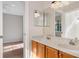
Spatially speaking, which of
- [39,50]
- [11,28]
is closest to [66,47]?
[39,50]

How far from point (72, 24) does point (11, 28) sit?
20.7 ft

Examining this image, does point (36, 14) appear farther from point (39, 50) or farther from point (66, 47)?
point (66, 47)

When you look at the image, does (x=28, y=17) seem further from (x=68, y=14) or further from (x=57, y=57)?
(x=57, y=57)

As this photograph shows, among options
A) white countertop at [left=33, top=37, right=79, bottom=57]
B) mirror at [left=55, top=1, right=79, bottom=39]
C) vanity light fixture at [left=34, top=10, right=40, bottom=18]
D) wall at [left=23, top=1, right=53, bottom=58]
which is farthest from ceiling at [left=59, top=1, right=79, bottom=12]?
vanity light fixture at [left=34, top=10, right=40, bottom=18]

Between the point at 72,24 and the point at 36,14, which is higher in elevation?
the point at 36,14

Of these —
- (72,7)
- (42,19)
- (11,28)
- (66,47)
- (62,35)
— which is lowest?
(66,47)

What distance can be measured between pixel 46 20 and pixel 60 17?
98 cm

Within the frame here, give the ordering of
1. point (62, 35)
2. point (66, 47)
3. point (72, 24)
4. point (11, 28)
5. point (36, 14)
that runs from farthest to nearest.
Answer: point (11, 28) < point (36, 14) < point (62, 35) < point (72, 24) < point (66, 47)

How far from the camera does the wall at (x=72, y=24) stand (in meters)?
2.18

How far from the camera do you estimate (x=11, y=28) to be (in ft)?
25.9

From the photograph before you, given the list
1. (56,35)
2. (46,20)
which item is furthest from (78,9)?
(46,20)

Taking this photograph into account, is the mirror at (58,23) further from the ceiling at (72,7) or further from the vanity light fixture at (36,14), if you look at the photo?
the vanity light fixture at (36,14)

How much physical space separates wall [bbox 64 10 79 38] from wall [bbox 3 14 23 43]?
5.84 metres

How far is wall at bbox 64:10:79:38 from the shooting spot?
2.18m
